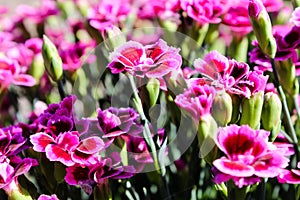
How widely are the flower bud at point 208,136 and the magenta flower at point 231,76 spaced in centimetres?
5

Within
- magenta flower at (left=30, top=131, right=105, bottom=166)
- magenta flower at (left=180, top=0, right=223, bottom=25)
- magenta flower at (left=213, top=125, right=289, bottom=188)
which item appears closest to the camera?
magenta flower at (left=213, top=125, right=289, bottom=188)

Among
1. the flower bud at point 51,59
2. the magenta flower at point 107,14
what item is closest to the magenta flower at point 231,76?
the flower bud at point 51,59

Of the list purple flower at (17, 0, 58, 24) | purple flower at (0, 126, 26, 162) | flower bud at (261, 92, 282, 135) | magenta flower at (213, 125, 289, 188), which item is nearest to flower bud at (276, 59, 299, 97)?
flower bud at (261, 92, 282, 135)

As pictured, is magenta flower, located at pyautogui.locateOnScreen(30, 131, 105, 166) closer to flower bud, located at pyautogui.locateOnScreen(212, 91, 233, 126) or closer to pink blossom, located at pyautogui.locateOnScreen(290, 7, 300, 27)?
flower bud, located at pyautogui.locateOnScreen(212, 91, 233, 126)

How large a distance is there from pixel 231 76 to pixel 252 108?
0.05 m

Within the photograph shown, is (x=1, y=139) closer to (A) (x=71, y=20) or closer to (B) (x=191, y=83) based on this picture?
(B) (x=191, y=83)

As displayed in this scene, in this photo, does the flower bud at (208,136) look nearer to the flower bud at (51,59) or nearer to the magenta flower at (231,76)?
the magenta flower at (231,76)

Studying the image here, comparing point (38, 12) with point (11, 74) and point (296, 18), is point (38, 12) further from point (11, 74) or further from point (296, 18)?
point (296, 18)

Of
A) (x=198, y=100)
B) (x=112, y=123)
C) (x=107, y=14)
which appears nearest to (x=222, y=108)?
(x=198, y=100)

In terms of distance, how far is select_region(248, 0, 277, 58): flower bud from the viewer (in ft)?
2.70

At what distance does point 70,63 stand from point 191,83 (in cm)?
44

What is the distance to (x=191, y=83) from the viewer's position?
0.76 metres

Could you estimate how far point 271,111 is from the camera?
31.2 inches

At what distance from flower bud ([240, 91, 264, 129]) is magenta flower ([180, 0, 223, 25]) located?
0.31 m
